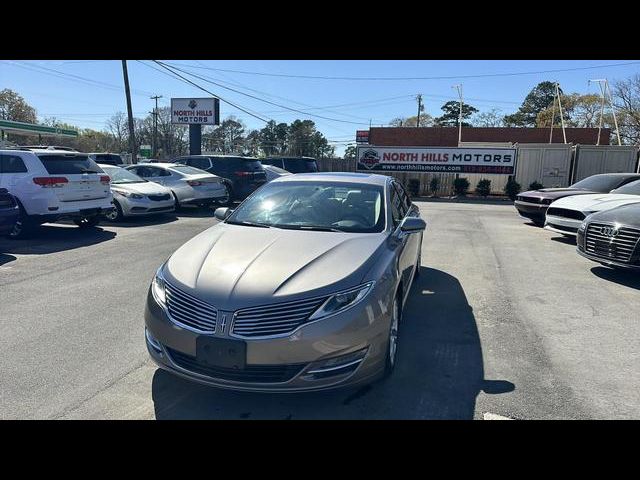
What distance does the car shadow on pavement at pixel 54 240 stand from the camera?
25.6ft

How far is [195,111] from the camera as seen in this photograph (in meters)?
27.3

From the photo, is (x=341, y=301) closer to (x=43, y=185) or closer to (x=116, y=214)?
(x=43, y=185)

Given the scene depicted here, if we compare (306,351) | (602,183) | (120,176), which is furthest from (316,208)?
(602,183)

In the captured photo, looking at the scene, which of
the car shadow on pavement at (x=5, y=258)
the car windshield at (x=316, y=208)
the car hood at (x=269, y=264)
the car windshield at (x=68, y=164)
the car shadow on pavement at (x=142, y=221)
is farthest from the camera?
the car shadow on pavement at (x=142, y=221)

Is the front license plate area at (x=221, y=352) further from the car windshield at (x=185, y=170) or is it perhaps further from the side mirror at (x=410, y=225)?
the car windshield at (x=185, y=170)

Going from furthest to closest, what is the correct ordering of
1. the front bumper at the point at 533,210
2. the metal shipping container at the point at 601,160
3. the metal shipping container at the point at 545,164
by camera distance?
the metal shipping container at the point at 545,164 → the metal shipping container at the point at 601,160 → the front bumper at the point at 533,210

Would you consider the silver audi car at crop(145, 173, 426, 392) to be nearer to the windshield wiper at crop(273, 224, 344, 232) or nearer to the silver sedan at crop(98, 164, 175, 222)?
the windshield wiper at crop(273, 224, 344, 232)

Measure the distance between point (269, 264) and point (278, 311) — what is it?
1.56ft

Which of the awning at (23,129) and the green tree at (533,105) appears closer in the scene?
the awning at (23,129)

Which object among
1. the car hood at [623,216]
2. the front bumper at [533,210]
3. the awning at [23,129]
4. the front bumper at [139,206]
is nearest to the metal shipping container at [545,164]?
the front bumper at [533,210]

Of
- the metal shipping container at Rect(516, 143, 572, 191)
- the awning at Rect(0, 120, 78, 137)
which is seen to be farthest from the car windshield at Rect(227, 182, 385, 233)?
the awning at Rect(0, 120, 78, 137)

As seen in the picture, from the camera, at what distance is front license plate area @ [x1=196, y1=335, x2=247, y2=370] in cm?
262

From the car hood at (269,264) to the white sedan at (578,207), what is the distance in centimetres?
739
